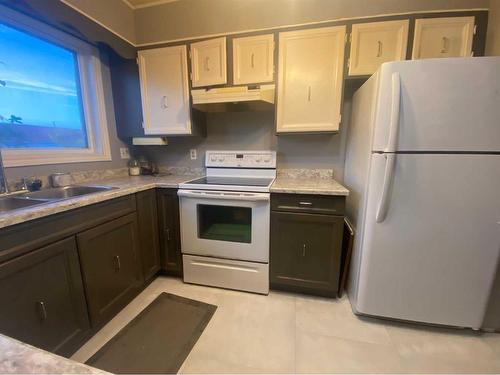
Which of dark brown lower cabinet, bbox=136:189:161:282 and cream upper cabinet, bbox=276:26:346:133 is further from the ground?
cream upper cabinet, bbox=276:26:346:133

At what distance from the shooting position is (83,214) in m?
1.25

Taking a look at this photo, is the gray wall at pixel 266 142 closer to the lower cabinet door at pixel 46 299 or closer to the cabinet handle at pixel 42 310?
the lower cabinet door at pixel 46 299

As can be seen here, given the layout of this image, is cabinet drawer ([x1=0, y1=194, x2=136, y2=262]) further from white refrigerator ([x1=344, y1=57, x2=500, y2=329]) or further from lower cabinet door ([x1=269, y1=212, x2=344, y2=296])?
white refrigerator ([x1=344, y1=57, x2=500, y2=329])

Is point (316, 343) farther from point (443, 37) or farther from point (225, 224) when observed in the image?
point (443, 37)

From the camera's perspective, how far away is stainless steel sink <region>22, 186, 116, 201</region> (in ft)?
4.83

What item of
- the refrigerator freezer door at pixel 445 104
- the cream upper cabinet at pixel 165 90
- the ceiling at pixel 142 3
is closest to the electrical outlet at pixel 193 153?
the cream upper cabinet at pixel 165 90

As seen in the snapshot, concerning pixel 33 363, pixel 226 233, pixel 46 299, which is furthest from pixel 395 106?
pixel 46 299

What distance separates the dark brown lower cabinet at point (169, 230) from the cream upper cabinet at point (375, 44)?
177 cm

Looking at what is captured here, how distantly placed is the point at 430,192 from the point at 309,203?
72cm

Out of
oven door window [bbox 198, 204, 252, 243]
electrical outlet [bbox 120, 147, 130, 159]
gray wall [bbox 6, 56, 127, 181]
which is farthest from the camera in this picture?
electrical outlet [bbox 120, 147, 130, 159]

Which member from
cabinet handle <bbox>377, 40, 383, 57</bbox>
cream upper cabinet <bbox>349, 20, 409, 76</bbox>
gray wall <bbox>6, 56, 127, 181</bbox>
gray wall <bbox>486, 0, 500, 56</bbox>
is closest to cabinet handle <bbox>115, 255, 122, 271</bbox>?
gray wall <bbox>6, 56, 127, 181</bbox>

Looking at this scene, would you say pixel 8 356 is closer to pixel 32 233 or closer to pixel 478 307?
pixel 32 233

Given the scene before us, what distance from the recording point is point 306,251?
5.56 ft

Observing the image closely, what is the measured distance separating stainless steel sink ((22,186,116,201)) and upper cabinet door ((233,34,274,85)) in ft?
4.54
